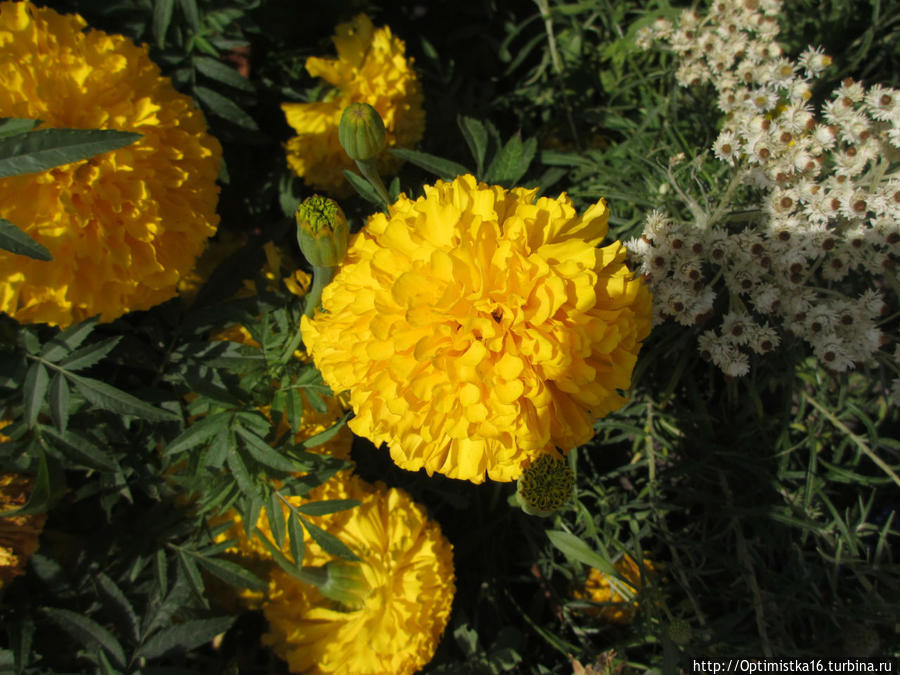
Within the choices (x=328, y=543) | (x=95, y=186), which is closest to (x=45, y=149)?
(x=95, y=186)

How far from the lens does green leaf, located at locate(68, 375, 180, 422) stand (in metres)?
1.19

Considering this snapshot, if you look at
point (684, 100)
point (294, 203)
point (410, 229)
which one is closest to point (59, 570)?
point (294, 203)

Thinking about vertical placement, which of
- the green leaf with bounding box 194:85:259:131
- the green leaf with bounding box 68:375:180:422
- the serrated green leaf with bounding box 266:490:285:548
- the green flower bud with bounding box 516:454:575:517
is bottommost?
the serrated green leaf with bounding box 266:490:285:548

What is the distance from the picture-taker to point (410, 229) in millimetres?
954

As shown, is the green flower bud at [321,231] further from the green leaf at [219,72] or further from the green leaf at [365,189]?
the green leaf at [219,72]

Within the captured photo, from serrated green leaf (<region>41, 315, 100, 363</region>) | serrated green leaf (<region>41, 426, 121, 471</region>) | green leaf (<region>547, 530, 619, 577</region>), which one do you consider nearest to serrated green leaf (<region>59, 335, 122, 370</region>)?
serrated green leaf (<region>41, 315, 100, 363</region>)

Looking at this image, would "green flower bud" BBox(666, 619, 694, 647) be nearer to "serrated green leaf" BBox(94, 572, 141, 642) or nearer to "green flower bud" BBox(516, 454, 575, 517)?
"green flower bud" BBox(516, 454, 575, 517)

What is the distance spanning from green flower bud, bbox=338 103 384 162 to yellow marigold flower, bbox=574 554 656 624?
1164mm

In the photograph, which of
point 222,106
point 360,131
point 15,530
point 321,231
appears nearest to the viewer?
point 321,231

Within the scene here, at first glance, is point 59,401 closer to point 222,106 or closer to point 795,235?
point 222,106

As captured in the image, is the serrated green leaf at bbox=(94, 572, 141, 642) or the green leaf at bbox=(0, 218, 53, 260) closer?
the green leaf at bbox=(0, 218, 53, 260)

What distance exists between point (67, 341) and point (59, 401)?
118 mm

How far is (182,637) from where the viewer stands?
4.51ft

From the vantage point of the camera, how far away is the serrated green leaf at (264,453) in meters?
1.17
